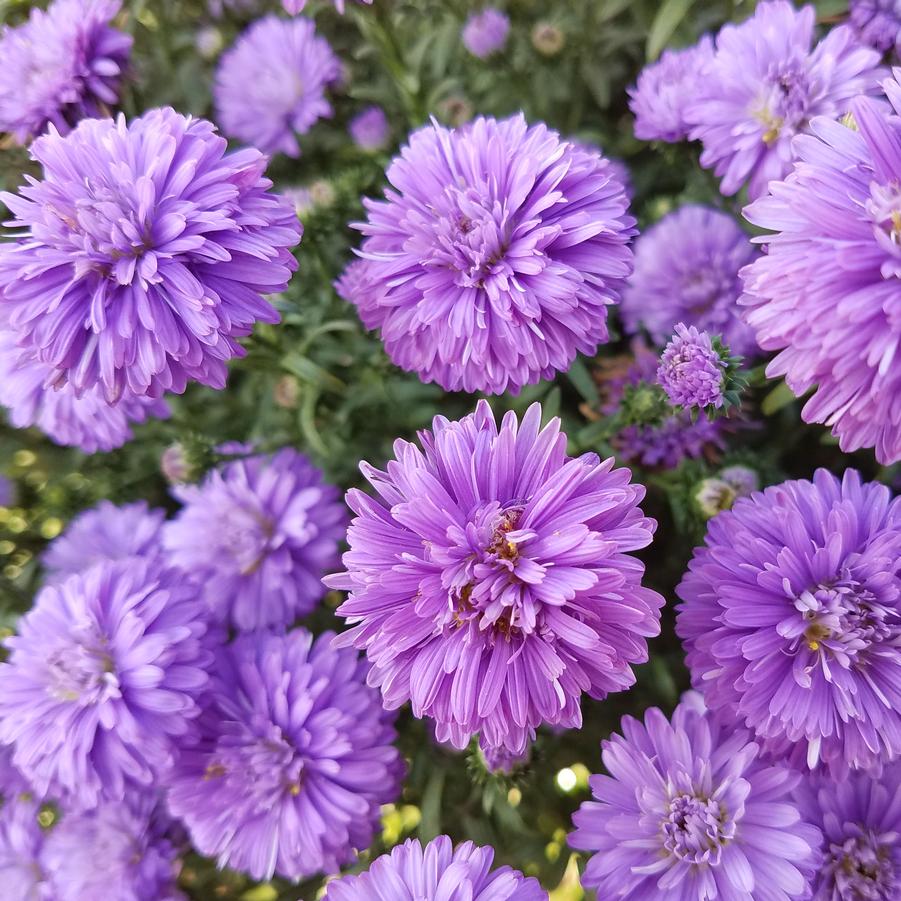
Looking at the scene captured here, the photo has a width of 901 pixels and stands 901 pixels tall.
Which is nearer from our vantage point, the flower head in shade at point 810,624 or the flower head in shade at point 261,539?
the flower head in shade at point 810,624

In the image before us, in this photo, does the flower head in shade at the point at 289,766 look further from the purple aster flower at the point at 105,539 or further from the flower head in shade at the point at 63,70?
the flower head in shade at the point at 63,70

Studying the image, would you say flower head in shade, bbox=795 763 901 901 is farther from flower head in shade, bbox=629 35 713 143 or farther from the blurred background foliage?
flower head in shade, bbox=629 35 713 143

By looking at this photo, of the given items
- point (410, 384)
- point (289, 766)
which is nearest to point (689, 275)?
point (410, 384)

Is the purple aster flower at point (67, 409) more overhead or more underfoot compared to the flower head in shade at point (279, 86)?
more underfoot

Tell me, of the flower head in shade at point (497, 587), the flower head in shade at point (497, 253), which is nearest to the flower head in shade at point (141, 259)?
the flower head in shade at point (497, 253)

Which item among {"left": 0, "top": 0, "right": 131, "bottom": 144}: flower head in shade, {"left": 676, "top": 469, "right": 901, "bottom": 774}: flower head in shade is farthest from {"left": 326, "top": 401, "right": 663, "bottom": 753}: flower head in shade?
{"left": 0, "top": 0, "right": 131, "bottom": 144}: flower head in shade

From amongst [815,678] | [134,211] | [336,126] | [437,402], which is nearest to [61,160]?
[134,211]

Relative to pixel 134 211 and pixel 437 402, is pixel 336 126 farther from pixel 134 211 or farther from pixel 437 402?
pixel 134 211
